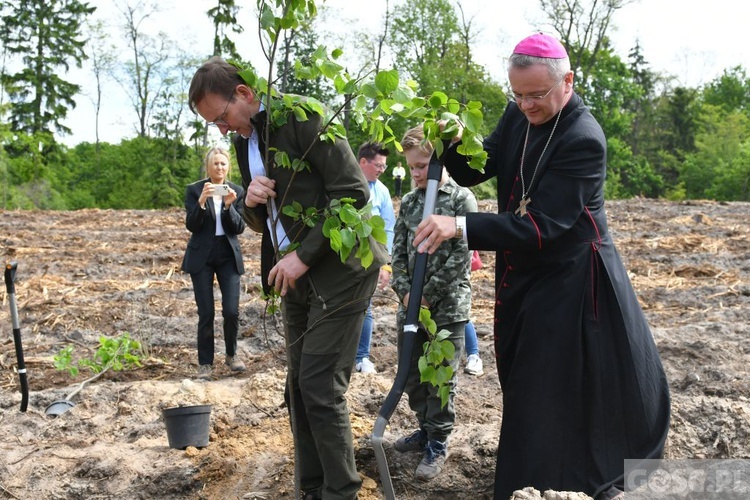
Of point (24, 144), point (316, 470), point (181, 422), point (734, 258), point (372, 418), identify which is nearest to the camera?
point (316, 470)

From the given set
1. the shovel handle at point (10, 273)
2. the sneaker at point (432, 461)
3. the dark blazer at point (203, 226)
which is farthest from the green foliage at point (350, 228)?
the dark blazer at point (203, 226)

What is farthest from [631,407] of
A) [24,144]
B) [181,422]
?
[24,144]

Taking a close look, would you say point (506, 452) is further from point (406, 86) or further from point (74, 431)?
point (74, 431)

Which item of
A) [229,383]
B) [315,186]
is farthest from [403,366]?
[229,383]

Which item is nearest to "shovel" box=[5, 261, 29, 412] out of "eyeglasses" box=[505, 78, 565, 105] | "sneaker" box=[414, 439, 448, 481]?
"sneaker" box=[414, 439, 448, 481]

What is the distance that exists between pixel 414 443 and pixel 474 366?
2407mm

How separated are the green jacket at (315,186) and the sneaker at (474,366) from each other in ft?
10.8

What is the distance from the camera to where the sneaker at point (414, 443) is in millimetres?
4477

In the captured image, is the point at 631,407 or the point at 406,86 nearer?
the point at 406,86

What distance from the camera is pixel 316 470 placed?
13.1ft

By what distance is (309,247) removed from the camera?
344cm

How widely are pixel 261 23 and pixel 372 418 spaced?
2.76 metres

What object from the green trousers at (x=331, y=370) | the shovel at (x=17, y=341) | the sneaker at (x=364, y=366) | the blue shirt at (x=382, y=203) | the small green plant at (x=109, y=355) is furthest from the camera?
the small green plant at (x=109, y=355)

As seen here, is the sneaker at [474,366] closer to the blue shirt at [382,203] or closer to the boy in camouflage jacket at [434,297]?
the blue shirt at [382,203]
